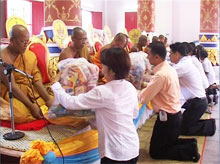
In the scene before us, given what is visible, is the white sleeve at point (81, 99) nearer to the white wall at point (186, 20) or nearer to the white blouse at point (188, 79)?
the white blouse at point (188, 79)

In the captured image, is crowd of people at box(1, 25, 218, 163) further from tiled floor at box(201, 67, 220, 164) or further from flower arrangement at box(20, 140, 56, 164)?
flower arrangement at box(20, 140, 56, 164)

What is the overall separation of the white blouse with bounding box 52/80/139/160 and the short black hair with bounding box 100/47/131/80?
56mm

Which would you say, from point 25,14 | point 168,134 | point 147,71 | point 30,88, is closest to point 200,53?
point 147,71

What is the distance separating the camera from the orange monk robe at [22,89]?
2215 millimetres

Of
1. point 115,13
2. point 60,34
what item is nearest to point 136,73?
point 60,34

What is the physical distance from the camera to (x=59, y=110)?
1.84 m

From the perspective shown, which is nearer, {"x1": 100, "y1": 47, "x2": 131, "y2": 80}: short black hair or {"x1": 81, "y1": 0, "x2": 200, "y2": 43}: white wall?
{"x1": 100, "y1": 47, "x2": 131, "y2": 80}: short black hair

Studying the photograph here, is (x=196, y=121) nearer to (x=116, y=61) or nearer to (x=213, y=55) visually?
(x=116, y=61)

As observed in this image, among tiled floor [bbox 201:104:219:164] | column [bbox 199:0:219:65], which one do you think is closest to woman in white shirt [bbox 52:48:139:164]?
tiled floor [bbox 201:104:219:164]

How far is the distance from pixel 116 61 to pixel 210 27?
7.02 m

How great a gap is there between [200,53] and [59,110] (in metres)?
3.40

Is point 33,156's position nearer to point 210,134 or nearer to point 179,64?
point 179,64

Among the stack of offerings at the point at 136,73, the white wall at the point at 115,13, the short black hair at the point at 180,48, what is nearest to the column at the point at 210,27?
the white wall at the point at 115,13

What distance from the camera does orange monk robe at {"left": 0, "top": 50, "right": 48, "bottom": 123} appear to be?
221cm
